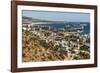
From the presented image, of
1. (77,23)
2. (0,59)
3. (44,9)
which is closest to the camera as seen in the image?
(0,59)

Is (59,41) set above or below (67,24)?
below

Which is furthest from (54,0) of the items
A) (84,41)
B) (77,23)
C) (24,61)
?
(24,61)

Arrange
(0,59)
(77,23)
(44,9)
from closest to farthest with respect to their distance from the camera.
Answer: (0,59) < (44,9) < (77,23)

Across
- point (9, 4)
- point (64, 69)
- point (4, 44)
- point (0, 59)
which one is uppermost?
point (9, 4)

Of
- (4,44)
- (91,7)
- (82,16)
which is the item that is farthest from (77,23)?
(4,44)

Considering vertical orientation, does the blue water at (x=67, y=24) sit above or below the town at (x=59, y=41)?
above

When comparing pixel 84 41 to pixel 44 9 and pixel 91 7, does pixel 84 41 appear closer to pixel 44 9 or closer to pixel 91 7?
pixel 91 7

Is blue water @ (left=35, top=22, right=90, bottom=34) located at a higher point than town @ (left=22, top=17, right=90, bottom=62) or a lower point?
higher

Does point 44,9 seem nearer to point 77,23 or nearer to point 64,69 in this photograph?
point 77,23

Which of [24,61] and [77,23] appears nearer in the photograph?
[24,61]

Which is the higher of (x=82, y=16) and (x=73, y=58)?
(x=82, y=16)
